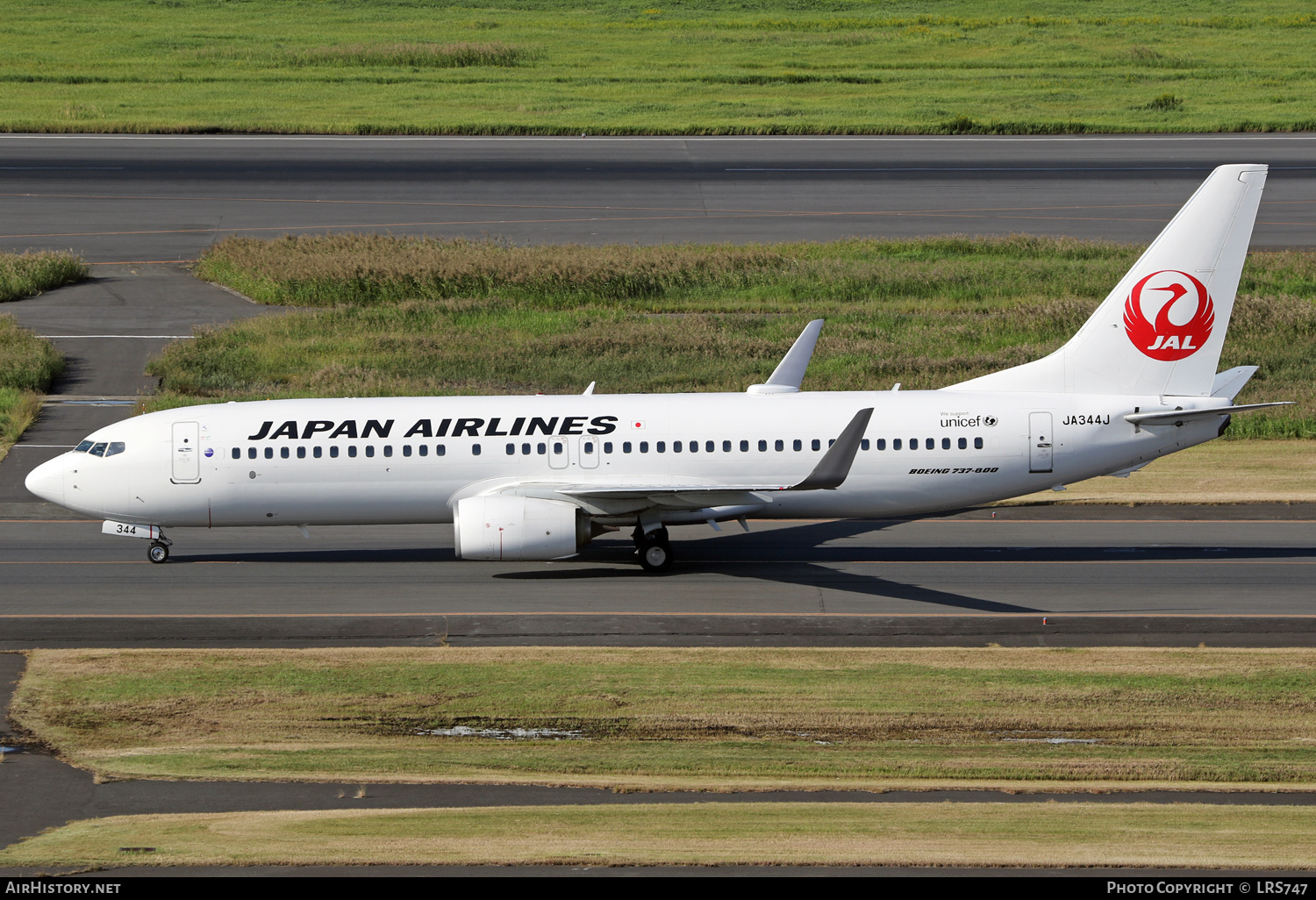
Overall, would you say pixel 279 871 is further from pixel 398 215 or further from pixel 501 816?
pixel 398 215

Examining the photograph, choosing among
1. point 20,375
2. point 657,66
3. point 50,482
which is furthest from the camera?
point 657,66

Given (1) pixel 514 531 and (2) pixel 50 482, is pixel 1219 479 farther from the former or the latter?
(2) pixel 50 482

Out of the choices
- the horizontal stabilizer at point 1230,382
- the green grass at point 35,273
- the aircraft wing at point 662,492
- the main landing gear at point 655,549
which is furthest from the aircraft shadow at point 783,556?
the green grass at point 35,273

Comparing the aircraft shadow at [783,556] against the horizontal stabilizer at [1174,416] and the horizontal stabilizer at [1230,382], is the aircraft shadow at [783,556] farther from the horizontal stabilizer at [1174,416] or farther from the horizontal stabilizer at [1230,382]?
the horizontal stabilizer at [1230,382]

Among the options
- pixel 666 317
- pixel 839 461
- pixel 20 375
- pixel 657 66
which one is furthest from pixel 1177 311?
pixel 657 66

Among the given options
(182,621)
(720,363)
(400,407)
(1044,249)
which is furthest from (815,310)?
(182,621)

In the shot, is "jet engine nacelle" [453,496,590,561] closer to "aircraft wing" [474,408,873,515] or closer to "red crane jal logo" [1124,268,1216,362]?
"aircraft wing" [474,408,873,515]

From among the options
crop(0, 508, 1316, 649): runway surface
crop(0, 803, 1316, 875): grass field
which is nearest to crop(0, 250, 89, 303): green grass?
crop(0, 508, 1316, 649): runway surface
